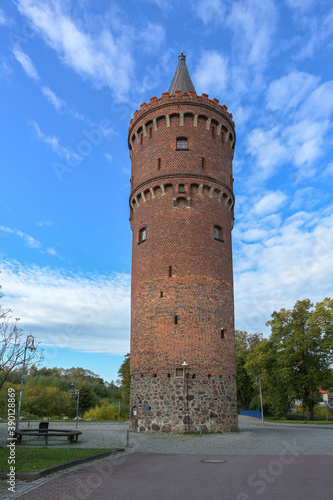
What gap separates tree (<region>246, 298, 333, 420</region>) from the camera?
37125 millimetres

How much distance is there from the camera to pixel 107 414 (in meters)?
45.5

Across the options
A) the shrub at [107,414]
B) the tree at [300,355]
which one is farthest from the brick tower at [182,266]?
the shrub at [107,414]

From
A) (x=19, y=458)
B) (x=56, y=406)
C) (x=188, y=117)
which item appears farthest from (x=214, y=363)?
(x=56, y=406)

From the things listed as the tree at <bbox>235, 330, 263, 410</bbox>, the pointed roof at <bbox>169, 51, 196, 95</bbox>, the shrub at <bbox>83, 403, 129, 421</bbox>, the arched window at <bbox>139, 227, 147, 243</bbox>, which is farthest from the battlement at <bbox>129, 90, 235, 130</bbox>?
the tree at <bbox>235, 330, 263, 410</bbox>

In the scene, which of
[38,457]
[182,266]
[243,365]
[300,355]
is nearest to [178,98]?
[182,266]

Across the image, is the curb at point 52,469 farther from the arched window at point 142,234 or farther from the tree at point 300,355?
the tree at point 300,355

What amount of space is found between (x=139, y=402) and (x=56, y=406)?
33742 mm

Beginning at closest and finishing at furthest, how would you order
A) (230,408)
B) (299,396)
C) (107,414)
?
(230,408), (299,396), (107,414)

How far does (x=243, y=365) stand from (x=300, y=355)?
63.7ft

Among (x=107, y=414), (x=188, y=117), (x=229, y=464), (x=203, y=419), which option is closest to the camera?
(x=229, y=464)

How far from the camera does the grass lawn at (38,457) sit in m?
10.4

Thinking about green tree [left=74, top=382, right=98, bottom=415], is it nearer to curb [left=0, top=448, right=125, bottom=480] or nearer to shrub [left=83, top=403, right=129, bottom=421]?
shrub [left=83, top=403, right=129, bottom=421]

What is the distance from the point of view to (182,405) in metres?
21.5

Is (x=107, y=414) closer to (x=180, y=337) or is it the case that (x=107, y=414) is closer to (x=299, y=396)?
(x=299, y=396)
